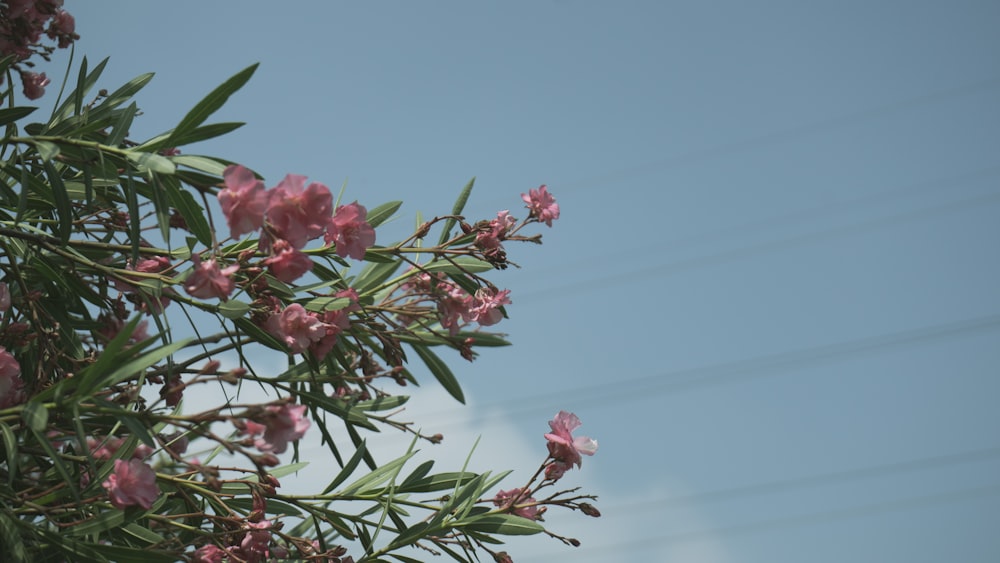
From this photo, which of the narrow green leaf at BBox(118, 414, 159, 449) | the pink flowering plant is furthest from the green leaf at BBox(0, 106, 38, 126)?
the narrow green leaf at BBox(118, 414, 159, 449)

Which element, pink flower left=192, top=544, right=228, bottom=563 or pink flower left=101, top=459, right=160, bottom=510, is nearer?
pink flower left=101, top=459, right=160, bottom=510

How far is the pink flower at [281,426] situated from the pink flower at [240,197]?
→ 272mm

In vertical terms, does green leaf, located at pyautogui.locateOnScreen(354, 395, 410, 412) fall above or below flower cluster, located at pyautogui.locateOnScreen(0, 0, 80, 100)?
below

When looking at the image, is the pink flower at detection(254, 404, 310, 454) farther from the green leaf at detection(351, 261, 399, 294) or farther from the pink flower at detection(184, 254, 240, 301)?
the green leaf at detection(351, 261, 399, 294)

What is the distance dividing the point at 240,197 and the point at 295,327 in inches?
14.1

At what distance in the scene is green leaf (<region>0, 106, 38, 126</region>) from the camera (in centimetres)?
180

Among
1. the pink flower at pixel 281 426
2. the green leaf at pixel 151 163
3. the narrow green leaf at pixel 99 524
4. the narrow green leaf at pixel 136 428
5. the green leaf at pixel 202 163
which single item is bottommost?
the narrow green leaf at pixel 99 524

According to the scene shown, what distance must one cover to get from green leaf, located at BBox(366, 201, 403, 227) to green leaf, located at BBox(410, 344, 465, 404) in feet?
1.05

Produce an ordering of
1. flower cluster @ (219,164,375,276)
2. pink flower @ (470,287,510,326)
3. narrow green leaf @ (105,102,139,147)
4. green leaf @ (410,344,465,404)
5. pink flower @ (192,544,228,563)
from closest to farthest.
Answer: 1. flower cluster @ (219,164,375,276)
2. pink flower @ (192,544,228,563)
3. narrow green leaf @ (105,102,139,147)
4. pink flower @ (470,287,510,326)
5. green leaf @ (410,344,465,404)

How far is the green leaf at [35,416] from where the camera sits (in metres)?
1.22

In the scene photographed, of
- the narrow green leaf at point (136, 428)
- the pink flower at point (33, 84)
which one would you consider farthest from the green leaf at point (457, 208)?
the pink flower at point (33, 84)

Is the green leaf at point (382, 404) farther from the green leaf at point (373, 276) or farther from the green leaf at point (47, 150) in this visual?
the green leaf at point (47, 150)

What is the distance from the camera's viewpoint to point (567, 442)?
1760 mm

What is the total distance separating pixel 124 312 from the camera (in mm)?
1890
